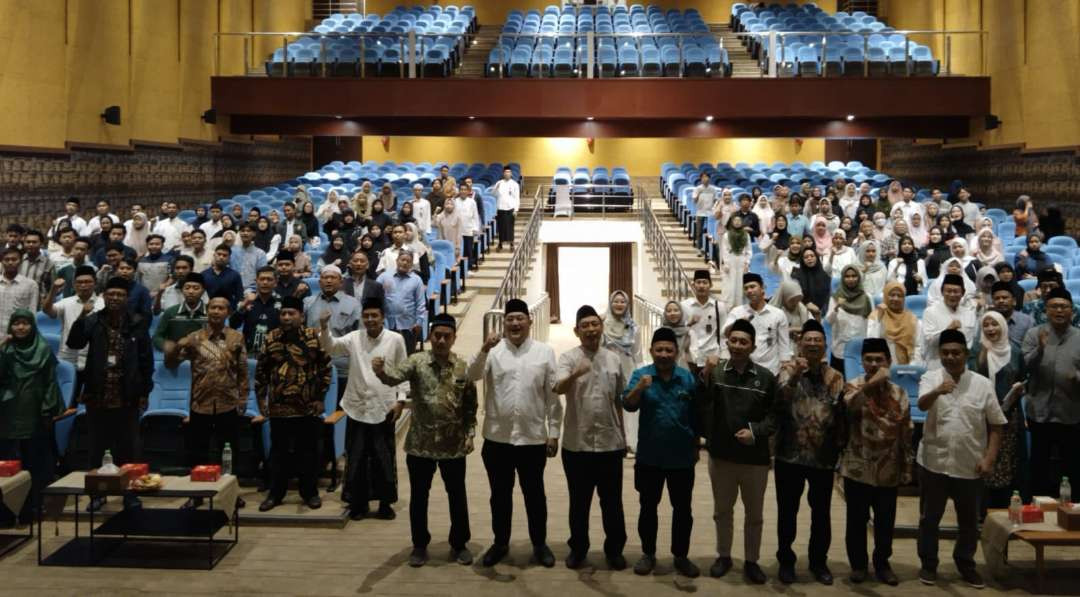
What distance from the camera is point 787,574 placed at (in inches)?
219

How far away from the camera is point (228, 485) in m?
6.02

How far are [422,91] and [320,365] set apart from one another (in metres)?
12.7

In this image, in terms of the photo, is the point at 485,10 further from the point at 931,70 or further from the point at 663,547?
the point at 663,547

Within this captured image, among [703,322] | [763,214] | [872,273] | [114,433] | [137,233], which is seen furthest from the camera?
[763,214]

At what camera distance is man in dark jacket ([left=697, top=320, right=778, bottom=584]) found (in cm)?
554

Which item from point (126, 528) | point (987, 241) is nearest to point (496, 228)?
point (987, 241)

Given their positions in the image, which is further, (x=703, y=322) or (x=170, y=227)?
(x=170, y=227)

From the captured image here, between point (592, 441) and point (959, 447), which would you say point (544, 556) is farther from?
point (959, 447)

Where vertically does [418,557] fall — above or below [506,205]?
below

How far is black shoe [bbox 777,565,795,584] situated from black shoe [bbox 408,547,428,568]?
1885 mm

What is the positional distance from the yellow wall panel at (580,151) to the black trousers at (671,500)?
19958 mm

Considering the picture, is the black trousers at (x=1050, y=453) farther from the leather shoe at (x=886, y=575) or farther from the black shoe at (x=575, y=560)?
the black shoe at (x=575, y=560)

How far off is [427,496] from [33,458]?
253 cm

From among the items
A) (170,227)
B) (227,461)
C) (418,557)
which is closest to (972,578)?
(418,557)
